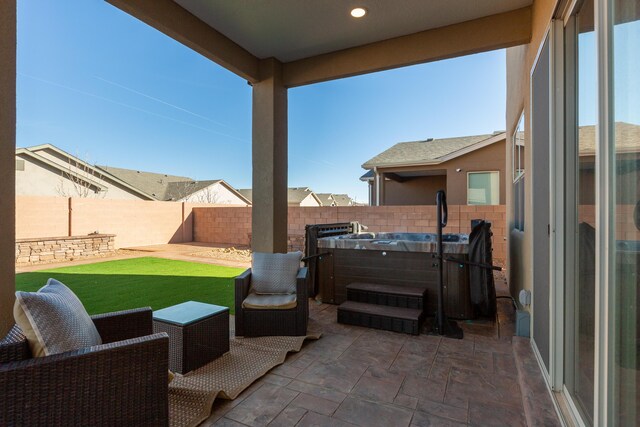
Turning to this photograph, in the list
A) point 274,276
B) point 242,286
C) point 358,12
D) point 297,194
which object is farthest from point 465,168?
point 297,194

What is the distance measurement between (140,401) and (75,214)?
11.1 m

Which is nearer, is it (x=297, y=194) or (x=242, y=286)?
(x=242, y=286)

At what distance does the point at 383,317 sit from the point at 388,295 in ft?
1.26

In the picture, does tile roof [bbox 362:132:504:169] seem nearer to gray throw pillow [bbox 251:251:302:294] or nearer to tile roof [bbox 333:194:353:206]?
gray throw pillow [bbox 251:251:302:294]

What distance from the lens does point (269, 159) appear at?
399 cm

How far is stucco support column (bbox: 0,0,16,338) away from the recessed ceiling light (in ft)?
8.37

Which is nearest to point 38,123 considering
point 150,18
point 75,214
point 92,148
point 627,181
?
point 92,148

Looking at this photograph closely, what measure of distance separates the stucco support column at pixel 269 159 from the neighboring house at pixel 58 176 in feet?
48.8

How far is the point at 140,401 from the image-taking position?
1503 millimetres

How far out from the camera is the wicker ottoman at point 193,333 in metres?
2.39

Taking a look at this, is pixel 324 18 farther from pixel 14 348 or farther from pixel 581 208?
pixel 14 348

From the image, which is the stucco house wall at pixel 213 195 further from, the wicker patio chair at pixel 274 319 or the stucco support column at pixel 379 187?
the wicker patio chair at pixel 274 319

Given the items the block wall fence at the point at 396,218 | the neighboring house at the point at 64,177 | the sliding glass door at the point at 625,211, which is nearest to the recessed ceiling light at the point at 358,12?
the sliding glass door at the point at 625,211

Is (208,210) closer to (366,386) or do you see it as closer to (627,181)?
(366,386)
